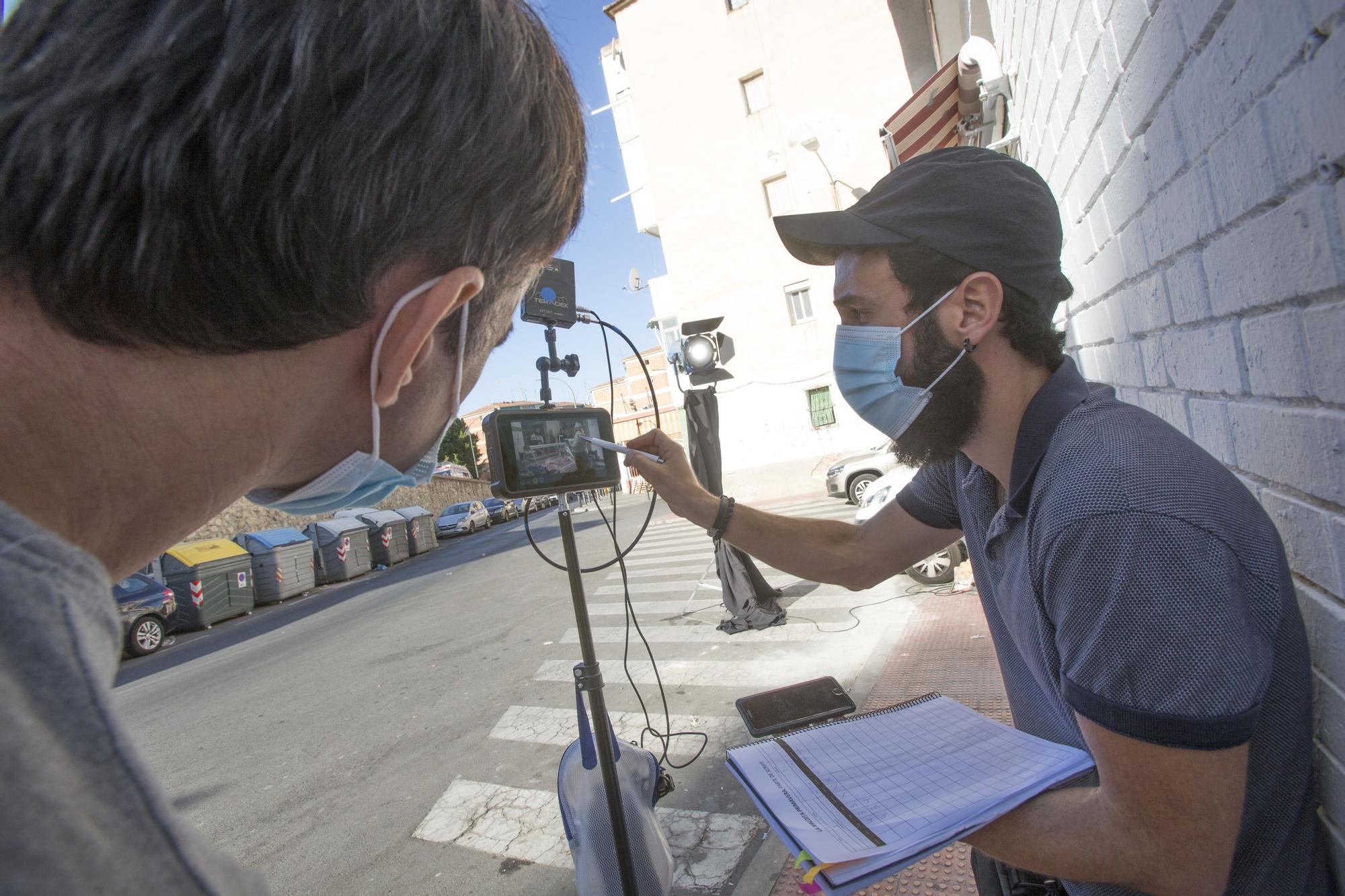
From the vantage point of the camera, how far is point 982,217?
149 centimetres

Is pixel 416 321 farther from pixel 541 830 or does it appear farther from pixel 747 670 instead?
pixel 747 670

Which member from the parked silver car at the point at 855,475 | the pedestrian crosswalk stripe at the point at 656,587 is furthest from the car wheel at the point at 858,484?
the pedestrian crosswalk stripe at the point at 656,587

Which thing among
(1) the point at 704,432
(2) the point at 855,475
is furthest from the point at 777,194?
(1) the point at 704,432

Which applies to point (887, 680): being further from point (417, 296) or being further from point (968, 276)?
point (417, 296)

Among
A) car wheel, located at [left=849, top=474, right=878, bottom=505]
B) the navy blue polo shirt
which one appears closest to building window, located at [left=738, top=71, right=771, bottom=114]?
car wheel, located at [left=849, top=474, right=878, bottom=505]

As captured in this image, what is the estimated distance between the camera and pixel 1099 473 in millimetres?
1068

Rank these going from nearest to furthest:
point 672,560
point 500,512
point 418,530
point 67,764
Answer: point 67,764
point 672,560
point 418,530
point 500,512

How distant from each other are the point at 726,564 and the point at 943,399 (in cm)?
446

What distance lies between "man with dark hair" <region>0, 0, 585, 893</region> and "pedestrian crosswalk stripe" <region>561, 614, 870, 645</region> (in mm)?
4931

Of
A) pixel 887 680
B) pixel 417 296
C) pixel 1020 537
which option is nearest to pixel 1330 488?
pixel 1020 537

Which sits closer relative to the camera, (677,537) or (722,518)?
(722,518)

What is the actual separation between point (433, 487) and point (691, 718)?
33373 mm

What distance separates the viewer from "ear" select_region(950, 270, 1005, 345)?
4.98 ft

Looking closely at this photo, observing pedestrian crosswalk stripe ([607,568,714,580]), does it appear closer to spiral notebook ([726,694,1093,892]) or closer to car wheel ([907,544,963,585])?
car wheel ([907,544,963,585])
